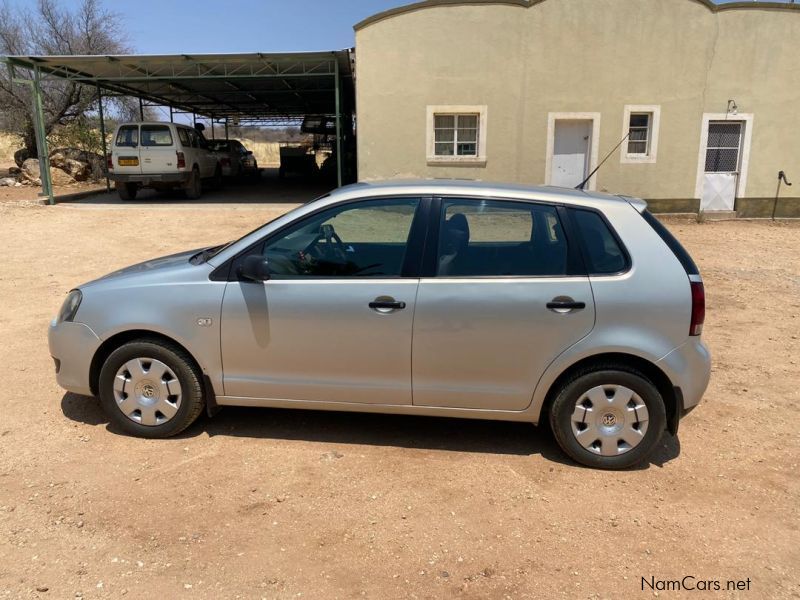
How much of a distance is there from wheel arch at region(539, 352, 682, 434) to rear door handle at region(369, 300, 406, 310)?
1.00 meters

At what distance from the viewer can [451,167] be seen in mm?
15250

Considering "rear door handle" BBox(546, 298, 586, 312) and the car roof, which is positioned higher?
the car roof

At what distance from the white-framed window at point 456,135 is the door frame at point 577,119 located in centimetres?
159

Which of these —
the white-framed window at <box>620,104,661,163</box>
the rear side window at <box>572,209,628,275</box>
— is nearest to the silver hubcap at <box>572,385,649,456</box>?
the rear side window at <box>572,209,628,275</box>

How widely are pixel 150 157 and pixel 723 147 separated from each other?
14882mm

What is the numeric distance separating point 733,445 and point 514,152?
39.7ft

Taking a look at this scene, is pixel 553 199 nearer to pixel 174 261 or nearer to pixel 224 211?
pixel 174 261

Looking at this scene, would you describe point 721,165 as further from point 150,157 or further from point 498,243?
point 150,157

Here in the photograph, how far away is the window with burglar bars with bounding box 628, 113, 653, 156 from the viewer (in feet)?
49.8

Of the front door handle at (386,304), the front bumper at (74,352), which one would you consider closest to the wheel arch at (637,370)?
the front door handle at (386,304)

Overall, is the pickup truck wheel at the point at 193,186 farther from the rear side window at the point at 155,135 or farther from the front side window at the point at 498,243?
the front side window at the point at 498,243

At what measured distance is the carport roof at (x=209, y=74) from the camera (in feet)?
53.4

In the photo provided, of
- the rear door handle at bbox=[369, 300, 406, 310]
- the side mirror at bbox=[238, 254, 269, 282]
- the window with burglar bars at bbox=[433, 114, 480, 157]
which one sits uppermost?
the window with burglar bars at bbox=[433, 114, 480, 157]

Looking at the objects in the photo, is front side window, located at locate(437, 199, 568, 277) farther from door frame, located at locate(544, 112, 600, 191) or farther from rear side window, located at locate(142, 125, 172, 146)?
rear side window, located at locate(142, 125, 172, 146)
